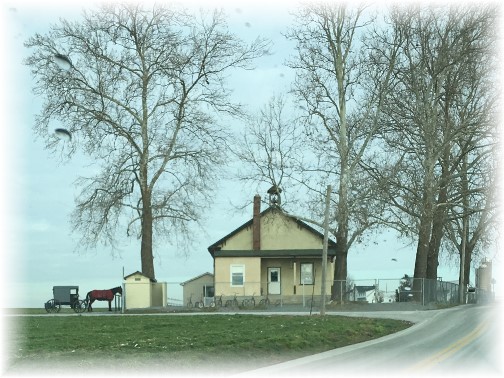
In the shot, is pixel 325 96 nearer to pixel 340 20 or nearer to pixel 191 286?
pixel 340 20

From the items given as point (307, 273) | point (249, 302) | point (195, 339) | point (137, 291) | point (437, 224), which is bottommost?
point (249, 302)

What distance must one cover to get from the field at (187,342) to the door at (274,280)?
1022 inches

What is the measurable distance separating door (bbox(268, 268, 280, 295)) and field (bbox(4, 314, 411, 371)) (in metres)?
26.0

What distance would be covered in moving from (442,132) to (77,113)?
20.1 m

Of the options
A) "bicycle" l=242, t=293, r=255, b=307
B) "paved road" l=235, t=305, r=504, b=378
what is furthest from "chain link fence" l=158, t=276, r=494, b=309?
"paved road" l=235, t=305, r=504, b=378

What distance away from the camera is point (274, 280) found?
5609cm

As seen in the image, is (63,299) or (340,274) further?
(340,274)

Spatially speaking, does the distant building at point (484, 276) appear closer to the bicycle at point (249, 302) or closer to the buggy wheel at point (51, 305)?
the bicycle at point (249, 302)

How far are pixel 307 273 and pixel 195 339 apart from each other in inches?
1375

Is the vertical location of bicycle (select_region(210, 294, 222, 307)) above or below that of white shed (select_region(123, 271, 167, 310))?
below

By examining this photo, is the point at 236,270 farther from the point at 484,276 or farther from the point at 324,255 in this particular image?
the point at 484,276

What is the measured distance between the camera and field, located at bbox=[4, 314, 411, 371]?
16.7 metres

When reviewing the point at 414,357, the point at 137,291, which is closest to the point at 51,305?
the point at 137,291

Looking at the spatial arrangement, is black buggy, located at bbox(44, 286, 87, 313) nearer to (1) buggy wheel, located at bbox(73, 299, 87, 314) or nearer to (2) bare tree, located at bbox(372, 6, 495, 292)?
(1) buggy wheel, located at bbox(73, 299, 87, 314)
